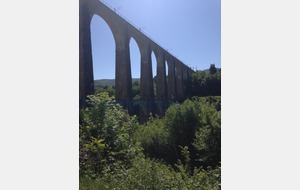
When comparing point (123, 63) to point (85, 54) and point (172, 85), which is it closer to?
point (172, 85)

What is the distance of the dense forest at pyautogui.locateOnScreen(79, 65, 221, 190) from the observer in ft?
7.47

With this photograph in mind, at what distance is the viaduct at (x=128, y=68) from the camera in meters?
5.04

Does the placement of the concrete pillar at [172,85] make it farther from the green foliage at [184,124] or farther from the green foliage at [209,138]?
the green foliage at [209,138]

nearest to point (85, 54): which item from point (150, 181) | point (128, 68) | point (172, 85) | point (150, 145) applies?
point (150, 145)

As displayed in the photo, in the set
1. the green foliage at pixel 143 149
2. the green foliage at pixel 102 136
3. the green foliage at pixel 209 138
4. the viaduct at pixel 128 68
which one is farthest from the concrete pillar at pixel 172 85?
the green foliage at pixel 102 136

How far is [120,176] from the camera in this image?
2600mm

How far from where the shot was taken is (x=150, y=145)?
529 centimetres

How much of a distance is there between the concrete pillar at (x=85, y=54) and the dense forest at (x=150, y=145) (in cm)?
99

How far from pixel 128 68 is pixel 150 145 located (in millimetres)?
5659
